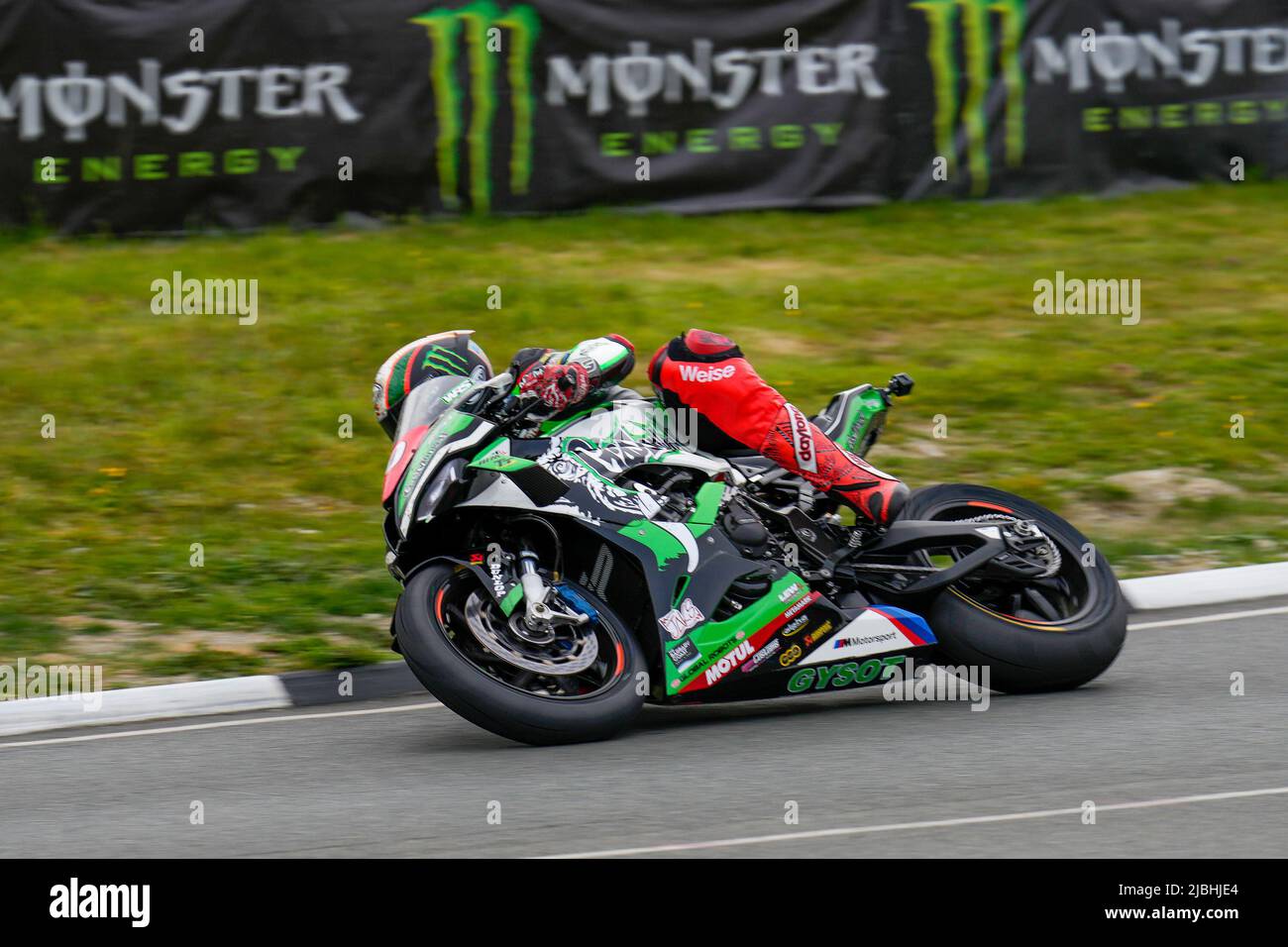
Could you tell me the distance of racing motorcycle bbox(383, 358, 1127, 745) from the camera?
6.09m

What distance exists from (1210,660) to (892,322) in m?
5.61

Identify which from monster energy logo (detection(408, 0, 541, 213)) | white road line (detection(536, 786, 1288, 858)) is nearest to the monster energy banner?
monster energy logo (detection(408, 0, 541, 213))

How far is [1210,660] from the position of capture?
23.8ft

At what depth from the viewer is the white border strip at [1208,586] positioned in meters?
8.35

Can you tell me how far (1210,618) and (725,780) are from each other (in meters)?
3.22

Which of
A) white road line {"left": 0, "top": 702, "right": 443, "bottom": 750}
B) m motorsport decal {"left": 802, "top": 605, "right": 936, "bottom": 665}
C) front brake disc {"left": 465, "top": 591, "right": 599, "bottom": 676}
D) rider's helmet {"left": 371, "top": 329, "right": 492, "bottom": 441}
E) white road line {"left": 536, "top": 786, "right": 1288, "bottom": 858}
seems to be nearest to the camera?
white road line {"left": 536, "top": 786, "right": 1288, "bottom": 858}

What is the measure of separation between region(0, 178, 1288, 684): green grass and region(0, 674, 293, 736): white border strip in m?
0.32

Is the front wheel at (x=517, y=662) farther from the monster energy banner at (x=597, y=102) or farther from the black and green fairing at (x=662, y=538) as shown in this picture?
the monster energy banner at (x=597, y=102)

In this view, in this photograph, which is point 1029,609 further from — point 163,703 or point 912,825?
point 163,703

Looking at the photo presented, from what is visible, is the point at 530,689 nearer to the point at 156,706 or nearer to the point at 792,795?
the point at 792,795

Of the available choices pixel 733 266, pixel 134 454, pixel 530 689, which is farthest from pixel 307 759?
pixel 733 266

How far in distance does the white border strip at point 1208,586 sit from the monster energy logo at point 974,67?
22.6ft

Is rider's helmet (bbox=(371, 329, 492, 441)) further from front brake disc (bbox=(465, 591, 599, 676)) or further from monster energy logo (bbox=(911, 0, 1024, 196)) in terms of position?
monster energy logo (bbox=(911, 0, 1024, 196))

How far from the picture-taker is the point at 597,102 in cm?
1455
